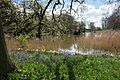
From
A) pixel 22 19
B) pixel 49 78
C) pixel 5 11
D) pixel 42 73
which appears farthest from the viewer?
pixel 5 11

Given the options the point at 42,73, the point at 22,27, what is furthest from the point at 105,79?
the point at 22,27

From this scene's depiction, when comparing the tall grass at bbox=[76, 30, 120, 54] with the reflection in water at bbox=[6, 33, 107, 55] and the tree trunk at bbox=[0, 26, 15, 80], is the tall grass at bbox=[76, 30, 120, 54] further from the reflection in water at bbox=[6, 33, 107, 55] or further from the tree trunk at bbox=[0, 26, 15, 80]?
the tree trunk at bbox=[0, 26, 15, 80]

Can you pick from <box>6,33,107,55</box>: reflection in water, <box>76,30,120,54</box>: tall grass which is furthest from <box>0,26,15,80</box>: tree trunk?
<box>76,30,120,54</box>: tall grass

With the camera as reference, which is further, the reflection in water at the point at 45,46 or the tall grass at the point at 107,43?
the tall grass at the point at 107,43

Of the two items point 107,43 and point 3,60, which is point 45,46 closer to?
point 107,43

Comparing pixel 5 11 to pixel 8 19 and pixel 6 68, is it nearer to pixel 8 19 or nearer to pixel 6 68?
pixel 8 19

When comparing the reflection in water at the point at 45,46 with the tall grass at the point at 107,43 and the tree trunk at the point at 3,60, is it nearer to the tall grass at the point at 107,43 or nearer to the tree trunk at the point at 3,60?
the tall grass at the point at 107,43

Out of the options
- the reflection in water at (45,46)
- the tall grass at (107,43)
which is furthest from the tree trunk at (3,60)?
the tall grass at (107,43)

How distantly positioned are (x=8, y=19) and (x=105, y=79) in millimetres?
11518

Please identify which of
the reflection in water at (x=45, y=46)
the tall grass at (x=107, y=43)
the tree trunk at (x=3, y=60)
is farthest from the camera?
the tall grass at (x=107, y=43)

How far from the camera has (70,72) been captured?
10750mm

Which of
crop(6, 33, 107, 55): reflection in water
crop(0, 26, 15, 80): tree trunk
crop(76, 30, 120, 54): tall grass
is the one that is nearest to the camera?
crop(0, 26, 15, 80): tree trunk

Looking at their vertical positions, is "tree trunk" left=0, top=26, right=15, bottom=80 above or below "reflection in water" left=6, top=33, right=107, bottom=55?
above

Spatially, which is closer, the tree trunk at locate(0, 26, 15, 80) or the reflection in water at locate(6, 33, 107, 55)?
the tree trunk at locate(0, 26, 15, 80)
